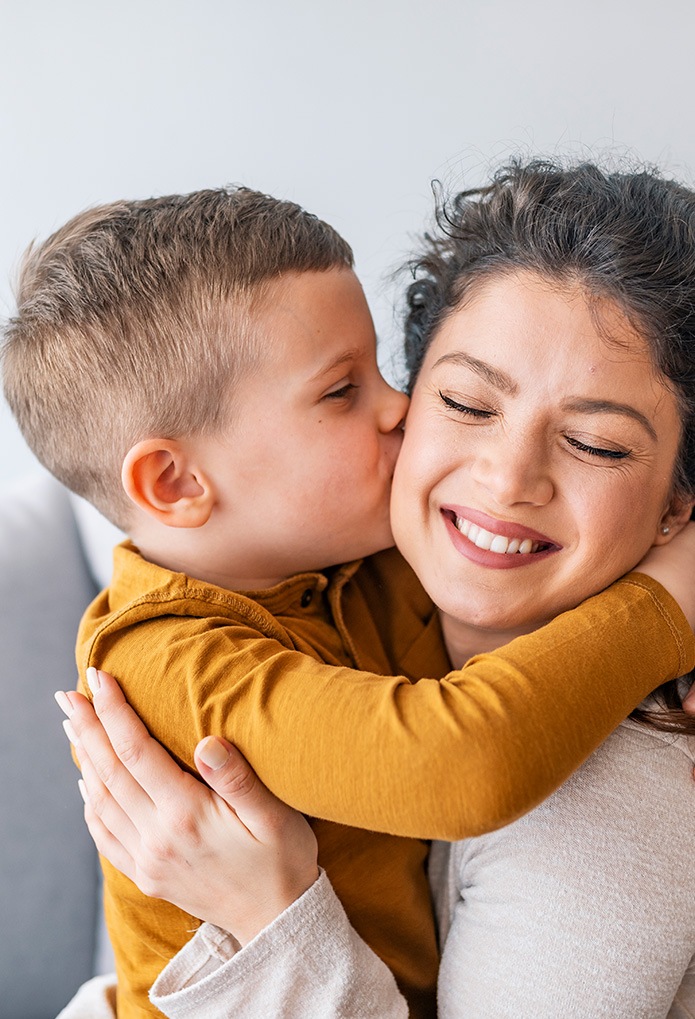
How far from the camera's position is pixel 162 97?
2.09m

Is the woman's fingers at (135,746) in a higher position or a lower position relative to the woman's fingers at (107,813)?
higher

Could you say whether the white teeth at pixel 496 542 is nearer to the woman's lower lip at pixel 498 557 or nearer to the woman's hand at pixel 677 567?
the woman's lower lip at pixel 498 557

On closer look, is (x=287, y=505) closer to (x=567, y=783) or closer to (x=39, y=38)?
(x=567, y=783)

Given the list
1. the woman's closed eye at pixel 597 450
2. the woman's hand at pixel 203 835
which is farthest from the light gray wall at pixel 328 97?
the woman's hand at pixel 203 835

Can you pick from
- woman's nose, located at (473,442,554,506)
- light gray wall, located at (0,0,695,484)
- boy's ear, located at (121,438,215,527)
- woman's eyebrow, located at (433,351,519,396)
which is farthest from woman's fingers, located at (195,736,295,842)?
light gray wall, located at (0,0,695,484)

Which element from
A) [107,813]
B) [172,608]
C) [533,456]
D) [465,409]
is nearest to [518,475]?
[533,456]

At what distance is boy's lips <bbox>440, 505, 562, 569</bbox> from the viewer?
54.4 inches

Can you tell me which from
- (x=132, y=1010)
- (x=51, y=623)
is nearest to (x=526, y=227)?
(x=51, y=623)

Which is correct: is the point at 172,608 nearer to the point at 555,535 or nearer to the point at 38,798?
the point at 555,535

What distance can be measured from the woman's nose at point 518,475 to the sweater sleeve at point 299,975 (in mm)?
561

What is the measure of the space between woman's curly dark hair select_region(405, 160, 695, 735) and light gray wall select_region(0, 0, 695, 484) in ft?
1.54

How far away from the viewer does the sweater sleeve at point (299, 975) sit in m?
1.27

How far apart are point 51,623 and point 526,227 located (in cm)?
117

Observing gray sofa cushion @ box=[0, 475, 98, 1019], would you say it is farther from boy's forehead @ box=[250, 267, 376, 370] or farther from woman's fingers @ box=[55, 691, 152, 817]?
boy's forehead @ box=[250, 267, 376, 370]
